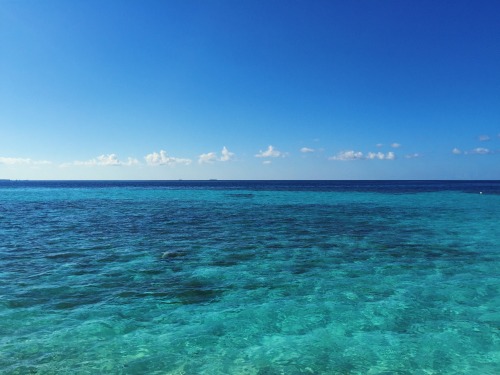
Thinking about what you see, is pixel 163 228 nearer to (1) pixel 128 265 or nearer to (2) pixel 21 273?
(1) pixel 128 265

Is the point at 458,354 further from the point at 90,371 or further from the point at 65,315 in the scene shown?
the point at 65,315

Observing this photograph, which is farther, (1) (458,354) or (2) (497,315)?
(2) (497,315)

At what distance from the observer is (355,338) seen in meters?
9.91

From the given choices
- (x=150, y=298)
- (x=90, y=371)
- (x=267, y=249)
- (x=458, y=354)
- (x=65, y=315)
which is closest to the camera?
(x=90, y=371)

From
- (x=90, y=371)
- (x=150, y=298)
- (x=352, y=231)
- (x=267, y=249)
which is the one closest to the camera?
(x=90, y=371)

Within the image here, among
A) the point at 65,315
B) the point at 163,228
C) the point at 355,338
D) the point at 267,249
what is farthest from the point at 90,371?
the point at 163,228

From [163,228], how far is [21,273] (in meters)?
14.9

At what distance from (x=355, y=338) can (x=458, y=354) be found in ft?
8.72

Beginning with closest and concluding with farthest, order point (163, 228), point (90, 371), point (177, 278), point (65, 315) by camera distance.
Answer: point (90, 371) < point (65, 315) < point (177, 278) < point (163, 228)

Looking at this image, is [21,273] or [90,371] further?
[21,273]

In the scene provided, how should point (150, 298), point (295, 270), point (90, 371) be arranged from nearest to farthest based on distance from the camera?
point (90, 371), point (150, 298), point (295, 270)

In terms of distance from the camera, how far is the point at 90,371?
26.7ft

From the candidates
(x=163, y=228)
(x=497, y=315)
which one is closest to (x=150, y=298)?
(x=497, y=315)

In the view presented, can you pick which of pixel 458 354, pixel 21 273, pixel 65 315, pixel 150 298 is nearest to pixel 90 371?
pixel 65 315
